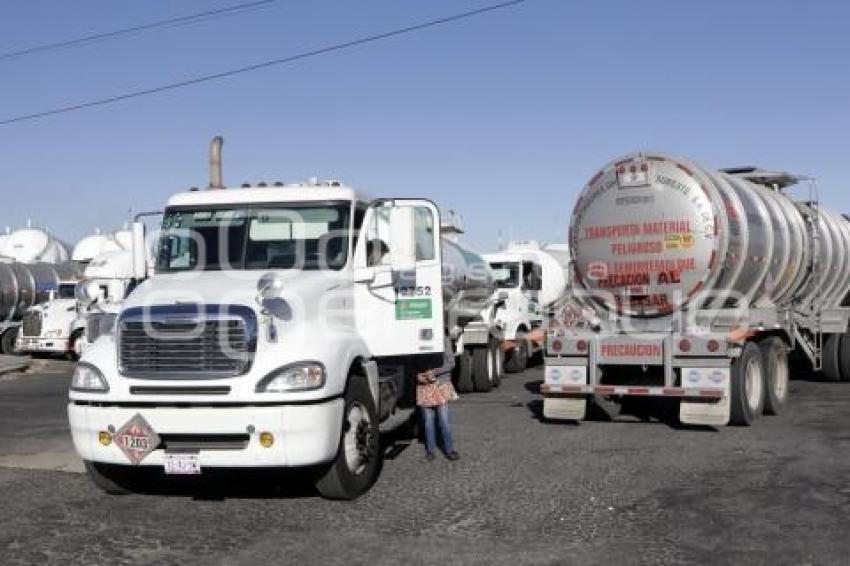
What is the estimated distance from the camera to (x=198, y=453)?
23.7 ft

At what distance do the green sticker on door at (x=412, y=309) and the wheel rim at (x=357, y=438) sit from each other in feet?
3.81

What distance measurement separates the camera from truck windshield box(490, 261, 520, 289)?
67.5 feet

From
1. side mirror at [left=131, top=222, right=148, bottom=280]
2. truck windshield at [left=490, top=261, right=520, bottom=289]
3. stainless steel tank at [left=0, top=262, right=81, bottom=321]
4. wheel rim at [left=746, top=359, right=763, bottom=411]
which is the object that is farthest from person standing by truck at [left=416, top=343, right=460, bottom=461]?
stainless steel tank at [left=0, top=262, right=81, bottom=321]

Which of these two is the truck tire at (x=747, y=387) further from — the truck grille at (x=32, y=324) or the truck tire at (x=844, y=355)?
the truck grille at (x=32, y=324)

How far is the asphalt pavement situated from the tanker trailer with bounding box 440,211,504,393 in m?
4.49

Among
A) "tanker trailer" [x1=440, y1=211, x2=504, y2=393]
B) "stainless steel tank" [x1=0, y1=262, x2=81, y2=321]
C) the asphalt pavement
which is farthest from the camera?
"stainless steel tank" [x1=0, y1=262, x2=81, y2=321]

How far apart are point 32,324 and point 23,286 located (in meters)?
5.74

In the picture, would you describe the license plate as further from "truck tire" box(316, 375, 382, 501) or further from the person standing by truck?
the person standing by truck

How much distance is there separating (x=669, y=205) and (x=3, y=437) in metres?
8.99

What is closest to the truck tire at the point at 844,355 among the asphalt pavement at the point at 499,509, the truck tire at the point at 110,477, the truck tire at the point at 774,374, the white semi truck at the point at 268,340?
the truck tire at the point at 774,374

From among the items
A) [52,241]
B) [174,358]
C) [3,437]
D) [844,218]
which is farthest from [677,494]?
[52,241]

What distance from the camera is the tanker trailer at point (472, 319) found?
15711 millimetres

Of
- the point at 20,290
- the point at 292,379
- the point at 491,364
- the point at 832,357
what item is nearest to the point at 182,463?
the point at 292,379

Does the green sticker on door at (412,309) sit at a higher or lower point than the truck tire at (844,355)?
higher
